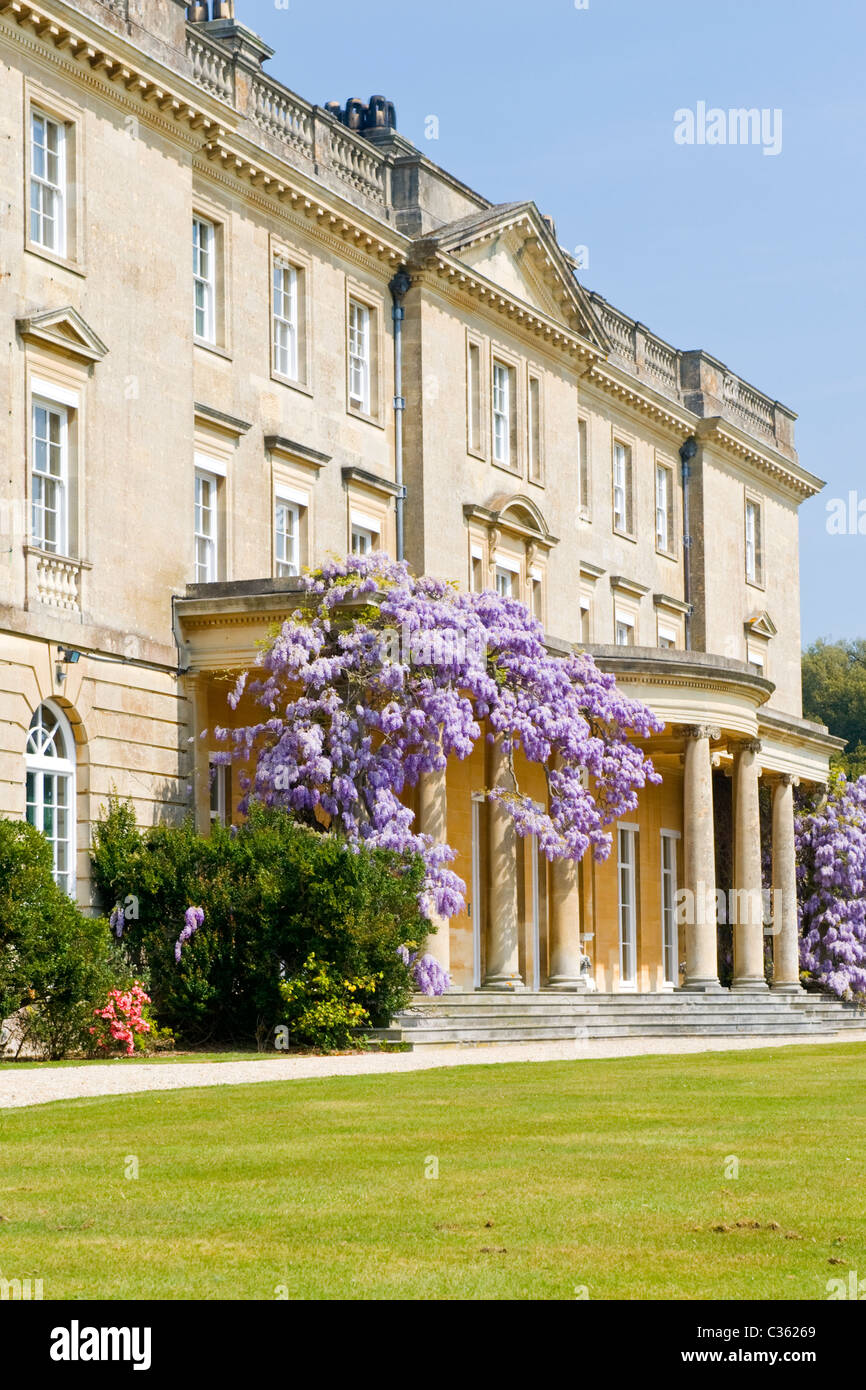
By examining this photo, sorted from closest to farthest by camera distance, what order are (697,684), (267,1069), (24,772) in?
(267,1069), (24,772), (697,684)

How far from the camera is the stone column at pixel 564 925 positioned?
1299 inches

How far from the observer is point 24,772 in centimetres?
2494

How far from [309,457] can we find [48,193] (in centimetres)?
710

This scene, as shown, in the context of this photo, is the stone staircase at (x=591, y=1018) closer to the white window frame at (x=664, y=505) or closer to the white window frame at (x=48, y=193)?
the white window frame at (x=48, y=193)

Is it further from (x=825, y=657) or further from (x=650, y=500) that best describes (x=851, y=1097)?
(x=825, y=657)

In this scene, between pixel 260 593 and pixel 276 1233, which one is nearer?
pixel 276 1233

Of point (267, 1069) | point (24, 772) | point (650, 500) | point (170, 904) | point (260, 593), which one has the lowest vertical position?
point (267, 1069)

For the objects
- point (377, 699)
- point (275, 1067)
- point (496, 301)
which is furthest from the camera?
point (496, 301)

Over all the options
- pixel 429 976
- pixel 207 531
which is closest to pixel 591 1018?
pixel 429 976

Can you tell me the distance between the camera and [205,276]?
3061 centimetres

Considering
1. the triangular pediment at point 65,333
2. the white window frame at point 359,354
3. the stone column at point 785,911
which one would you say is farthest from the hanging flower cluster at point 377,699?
the stone column at point 785,911

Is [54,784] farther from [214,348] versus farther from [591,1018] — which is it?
[591,1018]
